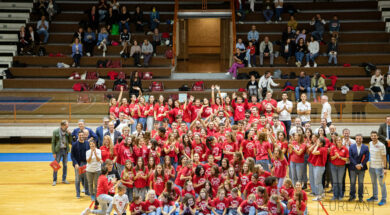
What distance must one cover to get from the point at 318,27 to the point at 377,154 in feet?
43.8

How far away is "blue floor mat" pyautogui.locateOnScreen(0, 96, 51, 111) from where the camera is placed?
1952 centimetres

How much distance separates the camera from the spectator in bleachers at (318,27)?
24531 mm

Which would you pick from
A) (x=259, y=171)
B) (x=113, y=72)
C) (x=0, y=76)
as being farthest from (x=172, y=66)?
(x=259, y=171)

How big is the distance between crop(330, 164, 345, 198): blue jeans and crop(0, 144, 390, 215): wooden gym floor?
26 centimetres

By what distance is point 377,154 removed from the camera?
40.9ft

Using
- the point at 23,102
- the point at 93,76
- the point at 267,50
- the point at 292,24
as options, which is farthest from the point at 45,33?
the point at 292,24

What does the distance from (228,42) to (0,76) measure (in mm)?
12716

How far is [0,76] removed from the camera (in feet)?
79.0

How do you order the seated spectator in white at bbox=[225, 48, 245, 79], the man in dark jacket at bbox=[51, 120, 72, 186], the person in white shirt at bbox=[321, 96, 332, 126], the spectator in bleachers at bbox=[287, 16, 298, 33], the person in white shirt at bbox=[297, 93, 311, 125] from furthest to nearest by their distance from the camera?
1. the spectator in bleachers at bbox=[287, 16, 298, 33]
2. the seated spectator in white at bbox=[225, 48, 245, 79]
3. the person in white shirt at bbox=[321, 96, 332, 126]
4. the person in white shirt at bbox=[297, 93, 311, 125]
5. the man in dark jacket at bbox=[51, 120, 72, 186]

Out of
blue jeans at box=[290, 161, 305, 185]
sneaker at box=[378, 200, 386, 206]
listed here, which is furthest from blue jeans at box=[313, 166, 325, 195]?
sneaker at box=[378, 200, 386, 206]

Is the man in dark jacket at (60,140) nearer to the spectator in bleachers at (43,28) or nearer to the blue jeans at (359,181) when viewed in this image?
the blue jeans at (359,181)

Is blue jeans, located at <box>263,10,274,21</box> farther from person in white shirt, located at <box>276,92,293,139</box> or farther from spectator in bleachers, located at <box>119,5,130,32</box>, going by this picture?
person in white shirt, located at <box>276,92,293,139</box>

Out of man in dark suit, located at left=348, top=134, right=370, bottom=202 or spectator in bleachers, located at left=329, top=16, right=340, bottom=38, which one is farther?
spectator in bleachers, located at left=329, top=16, right=340, bottom=38

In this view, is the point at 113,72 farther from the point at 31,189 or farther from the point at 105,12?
the point at 31,189
